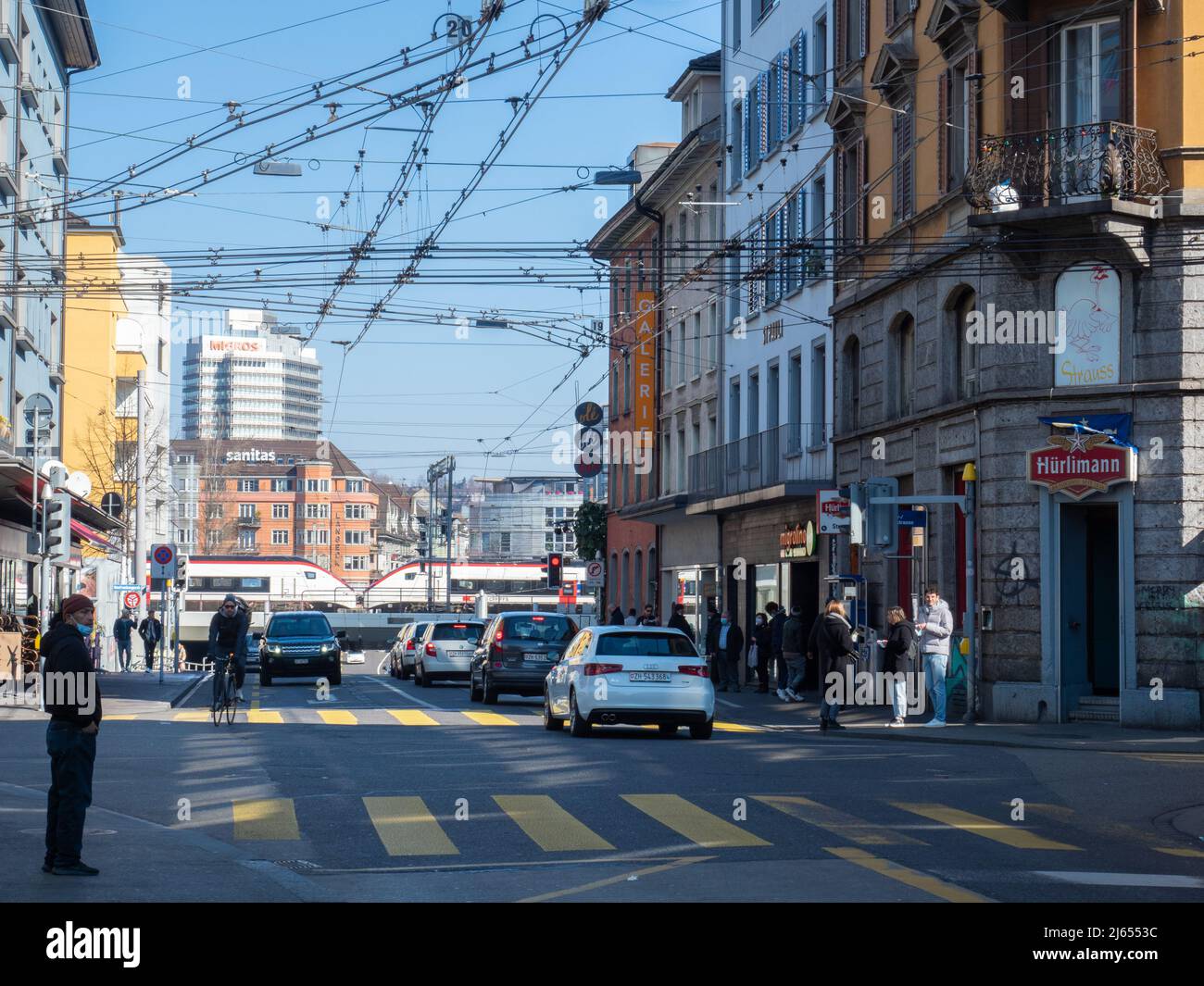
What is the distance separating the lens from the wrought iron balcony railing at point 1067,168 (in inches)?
1019

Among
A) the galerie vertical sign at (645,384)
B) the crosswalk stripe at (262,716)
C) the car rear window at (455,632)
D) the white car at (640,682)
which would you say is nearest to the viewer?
the white car at (640,682)

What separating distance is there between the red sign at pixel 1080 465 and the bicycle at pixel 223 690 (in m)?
11.6

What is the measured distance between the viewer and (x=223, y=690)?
26203 mm

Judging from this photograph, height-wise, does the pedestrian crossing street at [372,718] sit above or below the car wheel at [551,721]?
below

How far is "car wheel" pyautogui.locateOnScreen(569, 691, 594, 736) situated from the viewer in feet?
77.1

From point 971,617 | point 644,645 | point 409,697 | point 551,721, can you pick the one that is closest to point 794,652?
point 409,697

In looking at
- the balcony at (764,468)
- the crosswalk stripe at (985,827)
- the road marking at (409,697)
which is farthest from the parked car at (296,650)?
the crosswalk stripe at (985,827)

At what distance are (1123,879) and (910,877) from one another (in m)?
1.34

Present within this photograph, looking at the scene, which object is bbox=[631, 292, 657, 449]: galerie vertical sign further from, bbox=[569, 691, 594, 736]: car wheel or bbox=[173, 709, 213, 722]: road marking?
bbox=[569, 691, 594, 736]: car wheel

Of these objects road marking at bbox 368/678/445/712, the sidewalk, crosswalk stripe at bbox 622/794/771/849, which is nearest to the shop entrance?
the sidewalk

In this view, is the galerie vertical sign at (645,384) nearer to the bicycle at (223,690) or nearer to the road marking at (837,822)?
the bicycle at (223,690)
